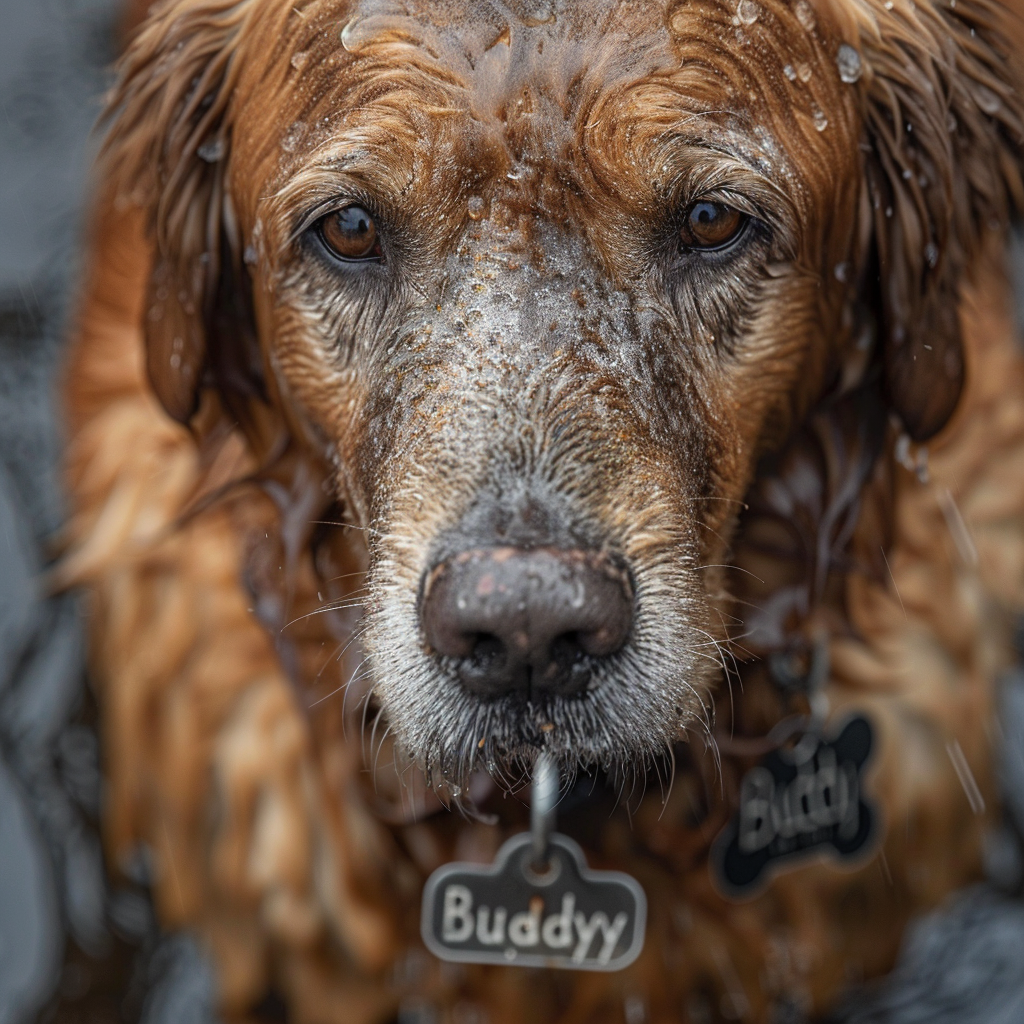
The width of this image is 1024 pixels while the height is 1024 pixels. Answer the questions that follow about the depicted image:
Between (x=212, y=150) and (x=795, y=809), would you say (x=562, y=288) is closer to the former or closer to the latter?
(x=212, y=150)

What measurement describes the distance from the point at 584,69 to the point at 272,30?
2.19 ft

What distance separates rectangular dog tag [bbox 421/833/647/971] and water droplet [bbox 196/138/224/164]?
1.52m

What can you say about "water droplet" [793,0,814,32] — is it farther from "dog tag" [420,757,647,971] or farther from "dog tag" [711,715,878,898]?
"dog tag" [420,757,647,971]

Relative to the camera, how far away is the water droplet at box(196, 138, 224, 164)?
264 cm

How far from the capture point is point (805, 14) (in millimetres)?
2352

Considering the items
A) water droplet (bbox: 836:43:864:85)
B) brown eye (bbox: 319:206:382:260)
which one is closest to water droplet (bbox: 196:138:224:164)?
brown eye (bbox: 319:206:382:260)

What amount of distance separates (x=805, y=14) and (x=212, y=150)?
3.81ft

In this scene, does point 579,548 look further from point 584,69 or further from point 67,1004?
point 67,1004

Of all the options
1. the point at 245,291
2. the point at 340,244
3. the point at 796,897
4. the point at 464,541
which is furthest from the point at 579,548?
the point at 796,897

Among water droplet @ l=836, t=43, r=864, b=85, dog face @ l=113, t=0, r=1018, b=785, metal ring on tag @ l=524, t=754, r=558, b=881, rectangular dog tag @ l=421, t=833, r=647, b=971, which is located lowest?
rectangular dog tag @ l=421, t=833, r=647, b=971

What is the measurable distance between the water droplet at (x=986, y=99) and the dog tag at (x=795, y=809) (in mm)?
1338

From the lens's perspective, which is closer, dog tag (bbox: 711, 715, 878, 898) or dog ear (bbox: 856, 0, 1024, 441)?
dog ear (bbox: 856, 0, 1024, 441)

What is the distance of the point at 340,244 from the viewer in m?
2.34

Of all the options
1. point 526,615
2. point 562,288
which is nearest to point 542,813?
point 526,615
